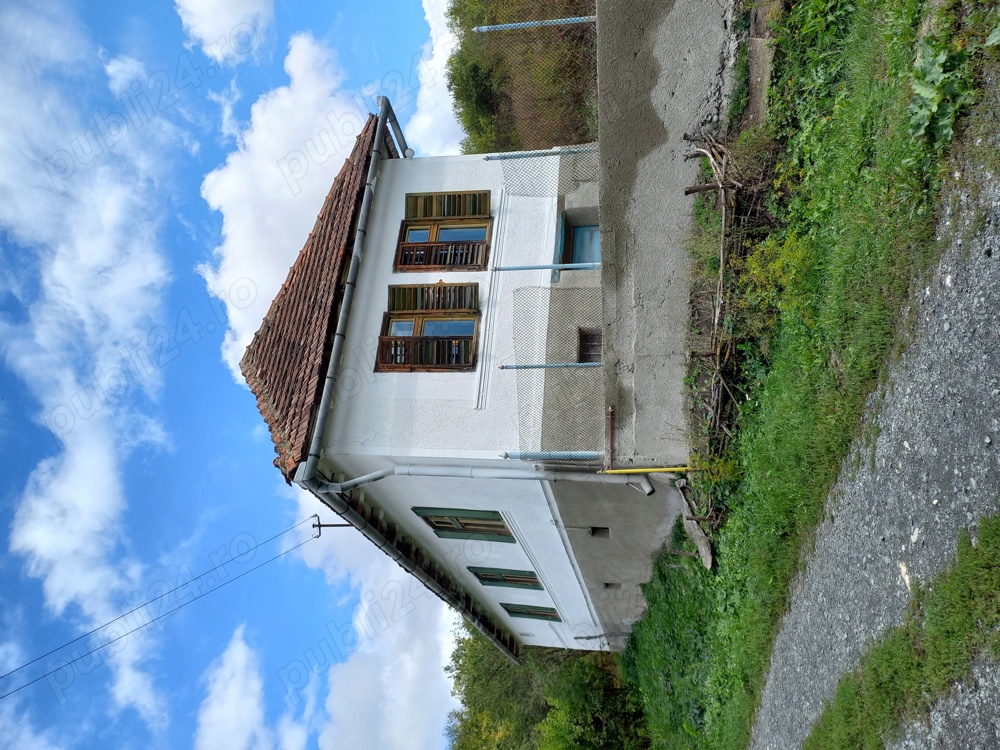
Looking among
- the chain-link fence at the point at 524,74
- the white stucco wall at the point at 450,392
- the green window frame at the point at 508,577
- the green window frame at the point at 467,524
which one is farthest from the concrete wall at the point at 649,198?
the green window frame at the point at 508,577

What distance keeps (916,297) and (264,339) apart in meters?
9.84

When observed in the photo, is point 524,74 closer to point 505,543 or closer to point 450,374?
point 450,374

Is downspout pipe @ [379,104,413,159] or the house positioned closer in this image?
the house

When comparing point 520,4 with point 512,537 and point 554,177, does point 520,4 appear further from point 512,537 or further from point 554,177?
point 512,537

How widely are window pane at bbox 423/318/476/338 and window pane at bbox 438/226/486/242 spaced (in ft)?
4.56

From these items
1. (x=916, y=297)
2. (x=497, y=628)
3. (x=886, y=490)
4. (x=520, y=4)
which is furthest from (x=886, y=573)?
(x=520, y=4)

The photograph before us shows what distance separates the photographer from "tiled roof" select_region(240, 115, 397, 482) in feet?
31.4

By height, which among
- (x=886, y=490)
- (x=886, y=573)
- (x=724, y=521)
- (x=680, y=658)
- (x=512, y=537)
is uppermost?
(x=886, y=490)

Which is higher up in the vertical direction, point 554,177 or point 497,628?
point 554,177

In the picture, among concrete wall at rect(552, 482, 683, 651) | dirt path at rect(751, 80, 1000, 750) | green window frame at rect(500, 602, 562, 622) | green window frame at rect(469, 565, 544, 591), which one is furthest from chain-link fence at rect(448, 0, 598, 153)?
green window frame at rect(500, 602, 562, 622)

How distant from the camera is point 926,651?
4.75 m

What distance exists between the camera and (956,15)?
16.0ft

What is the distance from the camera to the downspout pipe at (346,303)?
9.12m

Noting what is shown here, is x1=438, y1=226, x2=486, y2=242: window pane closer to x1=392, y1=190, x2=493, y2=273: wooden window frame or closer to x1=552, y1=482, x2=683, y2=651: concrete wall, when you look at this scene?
x1=392, y1=190, x2=493, y2=273: wooden window frame
